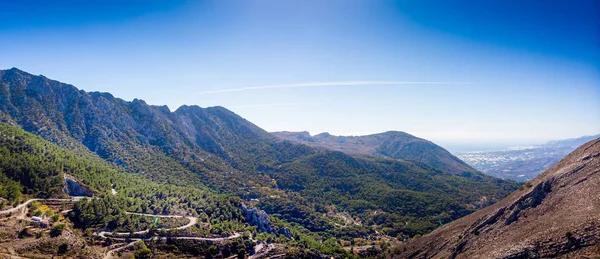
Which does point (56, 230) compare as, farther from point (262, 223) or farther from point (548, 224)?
point (548, 224)

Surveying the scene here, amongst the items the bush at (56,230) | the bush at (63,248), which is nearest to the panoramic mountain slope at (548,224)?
the bush at (63,248)

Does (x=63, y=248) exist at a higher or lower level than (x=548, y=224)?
lower

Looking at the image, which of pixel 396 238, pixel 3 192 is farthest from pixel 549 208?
pixel 3 192

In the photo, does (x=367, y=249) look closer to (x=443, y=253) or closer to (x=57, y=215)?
(x=443, y=253)

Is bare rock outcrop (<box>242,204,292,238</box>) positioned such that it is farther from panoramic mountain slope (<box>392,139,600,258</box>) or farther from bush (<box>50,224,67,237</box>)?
panoramic mountain slope (<box>392,139,600,258</box>)

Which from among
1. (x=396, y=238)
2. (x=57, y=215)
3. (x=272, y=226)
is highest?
(x=57, y=215)

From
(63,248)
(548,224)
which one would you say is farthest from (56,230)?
(548,224)

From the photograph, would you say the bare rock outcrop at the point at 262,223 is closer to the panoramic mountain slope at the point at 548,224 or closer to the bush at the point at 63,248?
the bush at the point at 63,248

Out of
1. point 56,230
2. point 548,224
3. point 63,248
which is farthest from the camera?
point 56,230
